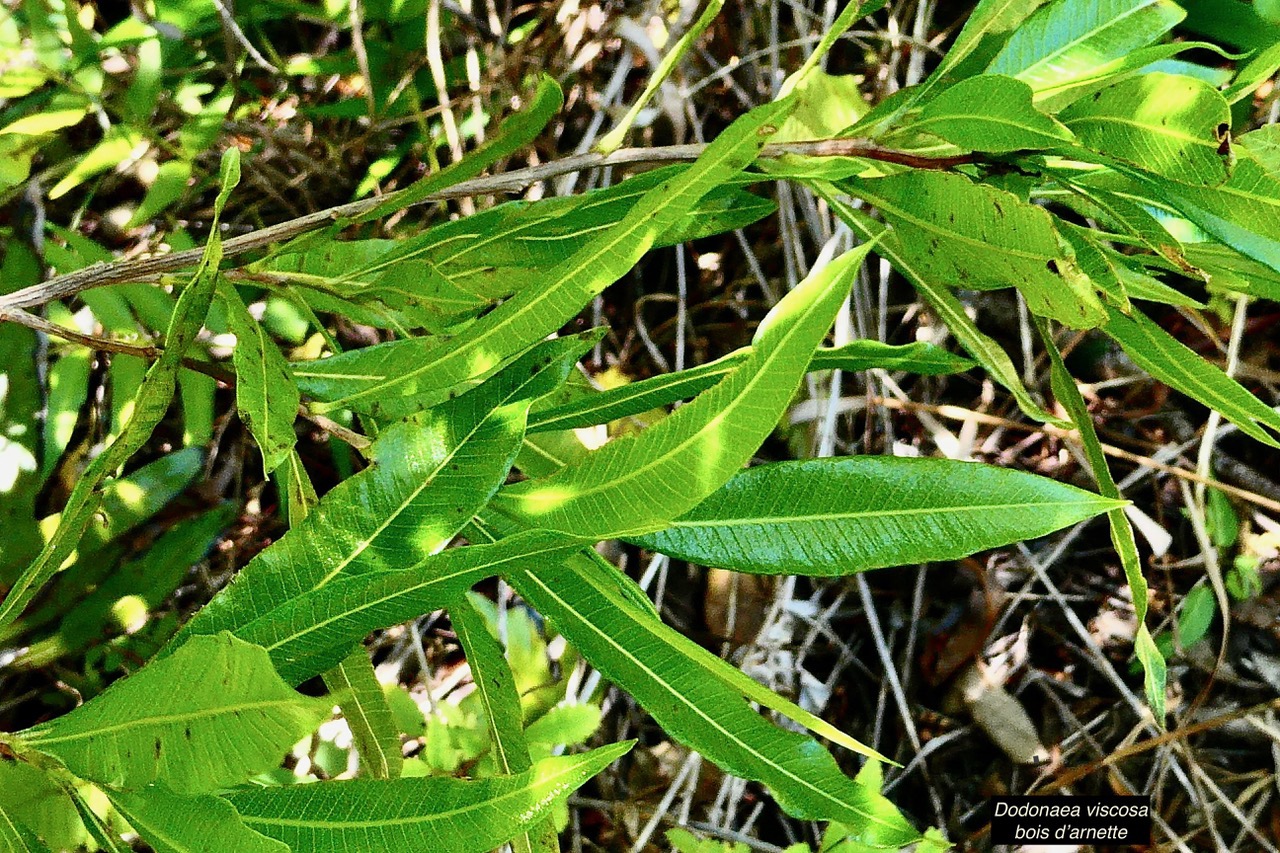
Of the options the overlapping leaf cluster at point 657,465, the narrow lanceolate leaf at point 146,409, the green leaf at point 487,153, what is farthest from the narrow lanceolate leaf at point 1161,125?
the narrow lanceolate leaf at point 146,409

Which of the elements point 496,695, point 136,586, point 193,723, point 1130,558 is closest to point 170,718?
A: point 193,723

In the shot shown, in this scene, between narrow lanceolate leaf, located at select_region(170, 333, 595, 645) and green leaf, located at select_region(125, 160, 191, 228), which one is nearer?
narrow lanceolate leaf, located at select_region(170, 333, 595, 645)

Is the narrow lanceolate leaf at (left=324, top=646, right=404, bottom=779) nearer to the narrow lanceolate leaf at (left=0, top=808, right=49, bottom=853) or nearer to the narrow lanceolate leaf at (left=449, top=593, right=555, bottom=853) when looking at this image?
the narrow lanceolate leaf at (left=449, top=593, right=555, bottom=853)

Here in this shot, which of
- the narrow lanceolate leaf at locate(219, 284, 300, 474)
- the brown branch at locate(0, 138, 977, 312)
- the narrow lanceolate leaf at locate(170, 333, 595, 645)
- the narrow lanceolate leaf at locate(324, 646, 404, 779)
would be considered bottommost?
the narrow lanceolate leaf at locate(324, 646, 404, 779)

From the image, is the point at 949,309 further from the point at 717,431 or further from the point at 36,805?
the point at 36,805

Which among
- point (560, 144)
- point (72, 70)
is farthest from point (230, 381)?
point (560, 144)

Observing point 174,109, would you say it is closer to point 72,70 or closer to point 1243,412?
point 72,70

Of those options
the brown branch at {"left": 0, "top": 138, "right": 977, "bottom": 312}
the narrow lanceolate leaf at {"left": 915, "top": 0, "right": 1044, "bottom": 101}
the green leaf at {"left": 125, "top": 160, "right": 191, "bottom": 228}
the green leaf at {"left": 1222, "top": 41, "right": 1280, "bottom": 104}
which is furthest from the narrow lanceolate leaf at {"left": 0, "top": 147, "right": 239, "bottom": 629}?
the green leaf at {"left": 125, "top": 160, "right": 191, "bottom": 228}
